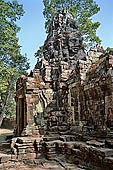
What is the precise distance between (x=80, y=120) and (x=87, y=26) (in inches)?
640

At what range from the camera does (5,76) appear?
17.8 m

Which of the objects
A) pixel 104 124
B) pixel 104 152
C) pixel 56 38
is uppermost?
pixel 56 38

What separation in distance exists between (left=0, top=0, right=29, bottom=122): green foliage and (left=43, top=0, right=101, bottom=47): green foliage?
18.2 feet

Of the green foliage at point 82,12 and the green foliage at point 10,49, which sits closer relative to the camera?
the green foliage at point 10,49

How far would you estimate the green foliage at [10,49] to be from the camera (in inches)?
713

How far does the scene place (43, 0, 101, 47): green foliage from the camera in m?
23.3

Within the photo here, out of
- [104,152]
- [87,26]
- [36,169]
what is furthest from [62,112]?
[87,26]

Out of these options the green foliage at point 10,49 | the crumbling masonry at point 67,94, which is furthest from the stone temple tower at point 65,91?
the green foliage at point 10,49

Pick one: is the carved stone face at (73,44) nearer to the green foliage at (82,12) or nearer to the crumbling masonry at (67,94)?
the crumbling masonry at (67,94)

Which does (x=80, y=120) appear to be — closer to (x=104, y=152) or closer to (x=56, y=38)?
(x=104, y=152)

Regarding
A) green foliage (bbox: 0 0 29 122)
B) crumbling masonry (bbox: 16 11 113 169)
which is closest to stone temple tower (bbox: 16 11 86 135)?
crumbling masonry (bbox: 16 11 113 169)

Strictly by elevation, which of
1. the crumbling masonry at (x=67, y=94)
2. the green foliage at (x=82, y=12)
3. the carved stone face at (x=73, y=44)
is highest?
the green foliage at (x=82, y=12)

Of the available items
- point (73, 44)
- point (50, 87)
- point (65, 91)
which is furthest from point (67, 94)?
point (73, 44)

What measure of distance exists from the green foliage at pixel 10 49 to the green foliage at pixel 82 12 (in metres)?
5.53
